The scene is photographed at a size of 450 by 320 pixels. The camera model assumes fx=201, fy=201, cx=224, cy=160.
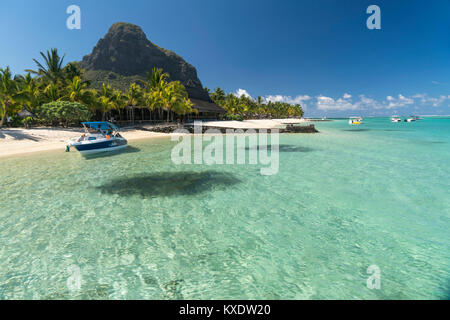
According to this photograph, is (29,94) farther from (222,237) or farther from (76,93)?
(222,237)

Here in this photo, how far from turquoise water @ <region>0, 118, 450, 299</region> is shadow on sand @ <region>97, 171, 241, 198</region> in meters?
0.10

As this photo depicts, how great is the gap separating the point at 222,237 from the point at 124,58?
153061 millimetres

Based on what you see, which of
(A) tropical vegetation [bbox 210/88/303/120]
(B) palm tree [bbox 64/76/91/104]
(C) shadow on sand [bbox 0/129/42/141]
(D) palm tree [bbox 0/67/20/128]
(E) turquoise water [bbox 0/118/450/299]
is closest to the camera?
(E) turquoise water [bbox 0/118/450/299]

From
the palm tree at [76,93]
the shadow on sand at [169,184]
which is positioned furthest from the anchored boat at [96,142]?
Result: the palm tree at [76,93]

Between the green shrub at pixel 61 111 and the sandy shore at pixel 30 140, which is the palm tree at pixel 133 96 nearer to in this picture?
the green shrub at pixel 61 111

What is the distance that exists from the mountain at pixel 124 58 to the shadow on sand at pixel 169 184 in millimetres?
117783

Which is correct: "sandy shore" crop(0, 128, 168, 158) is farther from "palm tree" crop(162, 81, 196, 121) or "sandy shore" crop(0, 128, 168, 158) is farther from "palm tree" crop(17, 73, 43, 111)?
"palm tree" crop(162, 81, 196, 121)

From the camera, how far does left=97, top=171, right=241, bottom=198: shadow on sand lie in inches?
340

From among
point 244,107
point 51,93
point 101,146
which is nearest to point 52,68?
point 51,93

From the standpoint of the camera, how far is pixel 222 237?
5.26 meters

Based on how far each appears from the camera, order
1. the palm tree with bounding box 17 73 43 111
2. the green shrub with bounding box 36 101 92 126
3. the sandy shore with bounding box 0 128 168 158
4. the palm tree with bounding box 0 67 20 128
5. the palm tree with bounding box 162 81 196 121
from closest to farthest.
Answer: the sandy shore with bounding box 0 128 168 158
the palm tree with bounding box 0 67 20 128
the palm tree with bounding box 17 73 43 111
the green shrub with bounding box 36 101 92 126
the palm tree with bounding box 162 81 196 121

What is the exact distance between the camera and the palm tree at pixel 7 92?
2344 cm

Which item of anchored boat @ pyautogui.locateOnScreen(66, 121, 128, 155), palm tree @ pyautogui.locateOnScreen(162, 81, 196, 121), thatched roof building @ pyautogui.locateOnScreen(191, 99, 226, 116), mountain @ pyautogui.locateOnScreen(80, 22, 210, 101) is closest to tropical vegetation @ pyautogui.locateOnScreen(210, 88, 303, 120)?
thatched roof building @ pyautogui.locateOnScreen(191, 99, 226, 116)
